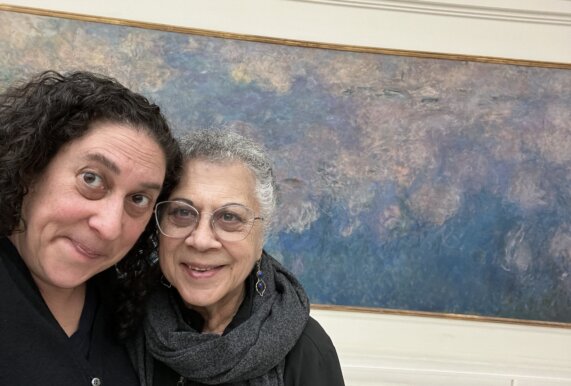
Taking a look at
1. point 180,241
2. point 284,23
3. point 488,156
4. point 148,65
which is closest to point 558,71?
point 488,156

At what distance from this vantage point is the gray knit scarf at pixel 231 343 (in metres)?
1.50

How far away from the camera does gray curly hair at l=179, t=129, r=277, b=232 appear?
5.39 feet

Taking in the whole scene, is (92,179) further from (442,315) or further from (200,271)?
(442,315)

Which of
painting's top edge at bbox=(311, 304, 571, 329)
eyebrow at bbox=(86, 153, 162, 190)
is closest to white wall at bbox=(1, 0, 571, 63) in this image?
painting's top edge at bbox=(311, 304, 571, 329)

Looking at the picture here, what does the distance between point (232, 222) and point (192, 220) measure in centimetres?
14

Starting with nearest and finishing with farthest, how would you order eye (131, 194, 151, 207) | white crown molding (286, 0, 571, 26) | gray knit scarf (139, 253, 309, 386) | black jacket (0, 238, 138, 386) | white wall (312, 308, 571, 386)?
black jacket (0, 238, 138, 386), eye (131, 194, 151, 207), gray knit scarf (139, 253, 309, 386), white wall (312, 308, 571, 386), white crown molding (286, 0, 571, 26)

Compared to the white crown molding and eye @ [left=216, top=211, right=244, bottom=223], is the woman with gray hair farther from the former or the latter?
the white crown molding

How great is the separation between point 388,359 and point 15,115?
374 centimetres

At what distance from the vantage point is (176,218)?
1.63 meters

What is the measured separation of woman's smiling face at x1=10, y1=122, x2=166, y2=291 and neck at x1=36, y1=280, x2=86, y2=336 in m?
0.02

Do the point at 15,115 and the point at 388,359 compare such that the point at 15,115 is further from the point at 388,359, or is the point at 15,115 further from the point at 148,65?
the point at 388,359

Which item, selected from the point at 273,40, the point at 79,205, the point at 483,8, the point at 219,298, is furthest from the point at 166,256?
the point at 483,8

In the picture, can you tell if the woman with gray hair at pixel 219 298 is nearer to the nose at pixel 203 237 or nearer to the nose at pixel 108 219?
the nose at pixel 203 237

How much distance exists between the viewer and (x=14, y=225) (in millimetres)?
1207
